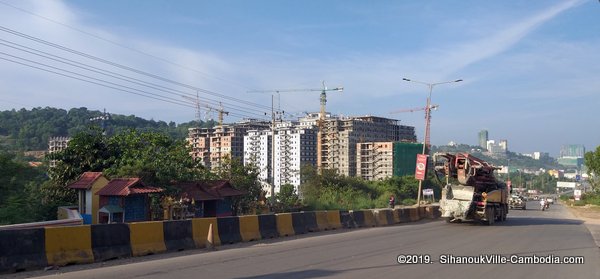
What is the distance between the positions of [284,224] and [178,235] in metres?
5.92

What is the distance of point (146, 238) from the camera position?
Answer: 15.2 m

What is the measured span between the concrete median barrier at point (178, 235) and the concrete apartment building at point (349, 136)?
104 meters

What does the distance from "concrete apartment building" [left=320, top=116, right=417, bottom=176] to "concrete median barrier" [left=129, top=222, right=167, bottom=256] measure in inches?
4152

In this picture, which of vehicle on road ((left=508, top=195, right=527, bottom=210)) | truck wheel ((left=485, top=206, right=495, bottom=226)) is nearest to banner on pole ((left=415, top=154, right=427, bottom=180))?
truck wheel ((left=485, top=206, right=495, bottom=226))

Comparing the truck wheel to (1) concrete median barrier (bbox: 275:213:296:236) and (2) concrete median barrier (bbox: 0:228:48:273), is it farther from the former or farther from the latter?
(2) concrete median barrier (bbox: 0:228:48:273)

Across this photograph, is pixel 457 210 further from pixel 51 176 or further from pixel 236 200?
pixel 51 176

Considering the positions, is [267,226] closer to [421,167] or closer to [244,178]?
[421,167]

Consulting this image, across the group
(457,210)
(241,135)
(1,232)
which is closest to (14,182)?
(1,232)

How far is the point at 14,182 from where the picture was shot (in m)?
32.7

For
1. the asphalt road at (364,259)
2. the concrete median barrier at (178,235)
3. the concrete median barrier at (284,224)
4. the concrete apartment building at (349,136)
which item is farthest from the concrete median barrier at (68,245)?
the concrete apartment building at (349,136)

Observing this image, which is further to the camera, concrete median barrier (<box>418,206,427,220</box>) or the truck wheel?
concrete median barrier (<box>418,206,427,220</box>)

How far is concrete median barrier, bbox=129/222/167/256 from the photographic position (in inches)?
584

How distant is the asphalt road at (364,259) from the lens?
1208 cm

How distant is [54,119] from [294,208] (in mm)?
128435
